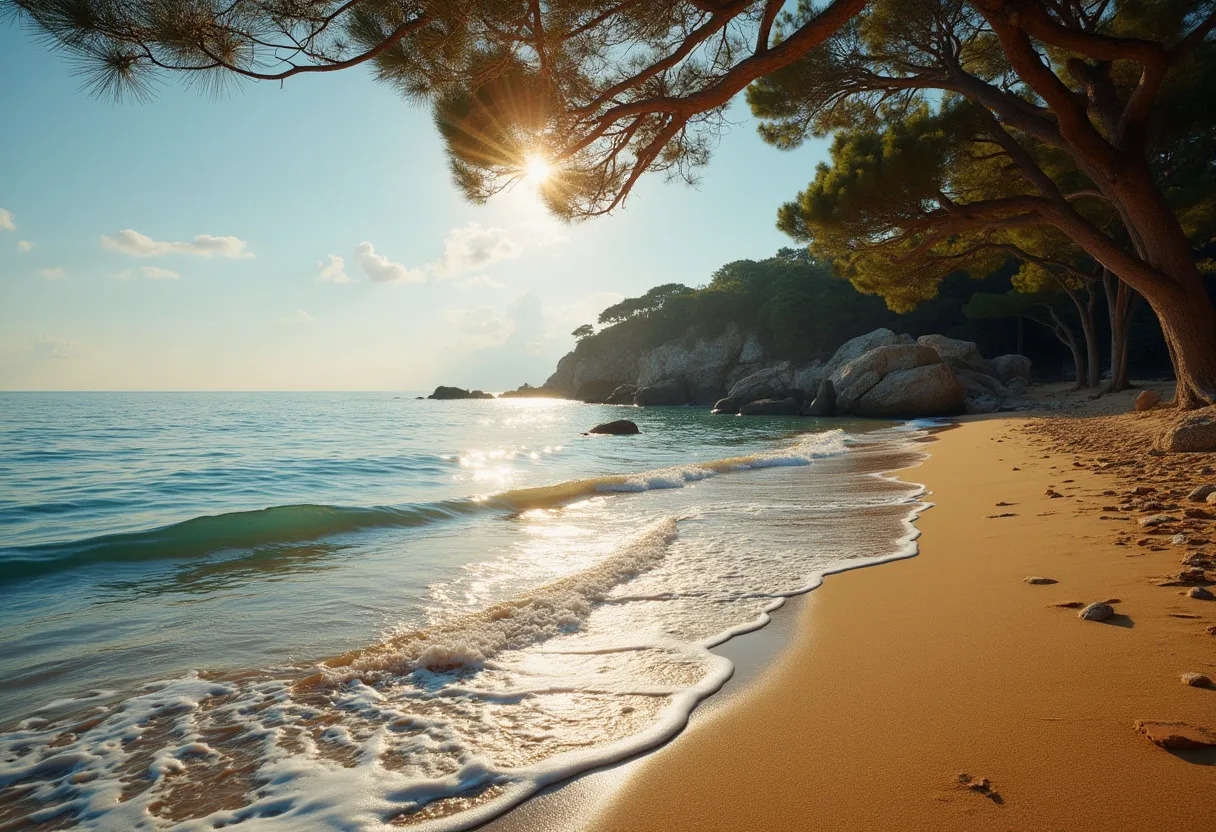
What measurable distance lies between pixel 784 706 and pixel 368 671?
6.24 feet

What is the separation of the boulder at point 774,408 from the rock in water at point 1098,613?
29717 millimetres

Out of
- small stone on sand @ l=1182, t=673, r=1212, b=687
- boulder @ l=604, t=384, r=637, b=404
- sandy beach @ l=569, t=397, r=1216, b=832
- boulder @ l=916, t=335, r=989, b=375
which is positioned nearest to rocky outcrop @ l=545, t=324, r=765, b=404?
boulder @ l=604, t=384, r=637, b=404

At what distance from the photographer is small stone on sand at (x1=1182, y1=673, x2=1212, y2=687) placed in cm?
206

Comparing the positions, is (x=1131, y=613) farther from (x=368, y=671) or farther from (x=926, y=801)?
(x=368, y=671)

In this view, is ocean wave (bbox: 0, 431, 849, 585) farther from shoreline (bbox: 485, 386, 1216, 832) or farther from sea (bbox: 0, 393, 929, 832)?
shoreline (bbox: 485, 386, 1216, 832)

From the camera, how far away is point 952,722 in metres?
2.07

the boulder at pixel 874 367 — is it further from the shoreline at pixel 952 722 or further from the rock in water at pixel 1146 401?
the shoreline at pixel 952 722

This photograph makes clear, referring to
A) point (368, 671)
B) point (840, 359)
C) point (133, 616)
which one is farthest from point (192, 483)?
point (840, 359)

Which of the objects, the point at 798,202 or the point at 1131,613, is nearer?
the point at 1131,613

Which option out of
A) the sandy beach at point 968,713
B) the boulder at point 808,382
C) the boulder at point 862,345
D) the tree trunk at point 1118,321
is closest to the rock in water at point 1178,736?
the sandy beach at point 968,713

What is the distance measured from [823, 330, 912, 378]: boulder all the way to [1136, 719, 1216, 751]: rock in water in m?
33.0

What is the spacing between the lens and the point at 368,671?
3.02m

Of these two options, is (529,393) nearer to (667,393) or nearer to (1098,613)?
(667,393)

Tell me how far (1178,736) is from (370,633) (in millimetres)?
3520
